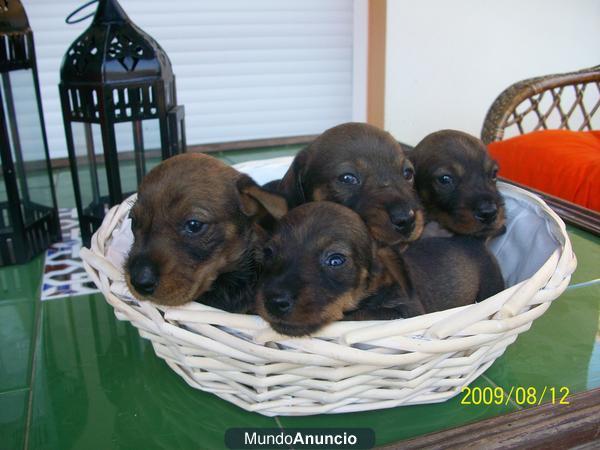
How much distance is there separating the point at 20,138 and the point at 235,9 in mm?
1943

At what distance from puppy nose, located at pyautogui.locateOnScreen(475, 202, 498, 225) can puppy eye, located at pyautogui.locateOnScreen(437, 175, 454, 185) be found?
0.45 feet

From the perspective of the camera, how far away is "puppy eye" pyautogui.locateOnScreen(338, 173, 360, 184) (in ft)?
5.00

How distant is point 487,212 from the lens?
1632 millimetres

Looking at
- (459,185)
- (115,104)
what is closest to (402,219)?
(459,185)

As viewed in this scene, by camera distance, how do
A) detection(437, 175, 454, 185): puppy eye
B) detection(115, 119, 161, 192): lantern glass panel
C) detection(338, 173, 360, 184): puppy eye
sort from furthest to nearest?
1. detection(115, 119, 161, 192): lantern glass panel
2. detection(437, 175, 454, 185): puppy eye
3. detection(338, 173, 360, 184): puppy eye

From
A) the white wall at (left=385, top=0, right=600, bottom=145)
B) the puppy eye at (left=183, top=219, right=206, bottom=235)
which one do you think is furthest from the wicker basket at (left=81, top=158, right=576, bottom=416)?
the white wall at (left=385, top=0, right=600, bottom=145)

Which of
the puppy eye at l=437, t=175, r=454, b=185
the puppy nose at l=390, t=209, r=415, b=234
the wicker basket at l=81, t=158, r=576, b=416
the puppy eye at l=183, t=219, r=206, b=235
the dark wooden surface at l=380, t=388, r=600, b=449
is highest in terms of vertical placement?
the puppy eye at l=183, t=219, r=206, b=235

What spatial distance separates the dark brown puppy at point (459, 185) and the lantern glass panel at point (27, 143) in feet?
4.35

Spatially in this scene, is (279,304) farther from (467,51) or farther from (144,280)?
(467,51)

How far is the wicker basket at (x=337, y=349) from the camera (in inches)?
39.4

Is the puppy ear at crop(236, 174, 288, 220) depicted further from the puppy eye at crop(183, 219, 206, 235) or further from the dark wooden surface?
the dark wooden surface

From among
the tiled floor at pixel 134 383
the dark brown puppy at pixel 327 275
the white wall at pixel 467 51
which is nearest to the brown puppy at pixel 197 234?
the dark brown puppy at pixel 327 275

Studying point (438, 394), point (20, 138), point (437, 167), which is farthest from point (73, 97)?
point (438, 394)

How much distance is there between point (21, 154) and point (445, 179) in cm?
144
